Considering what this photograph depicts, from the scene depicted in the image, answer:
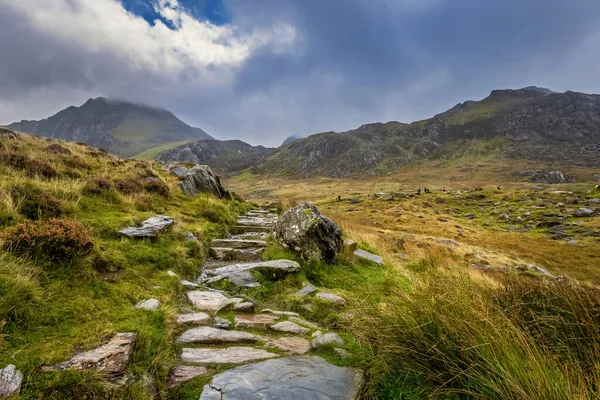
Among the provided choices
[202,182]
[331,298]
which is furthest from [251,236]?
[202,182]

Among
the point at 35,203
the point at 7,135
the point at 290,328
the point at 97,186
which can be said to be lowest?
the point at 290,328

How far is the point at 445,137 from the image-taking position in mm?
168000

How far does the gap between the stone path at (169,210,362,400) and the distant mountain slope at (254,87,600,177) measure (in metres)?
137

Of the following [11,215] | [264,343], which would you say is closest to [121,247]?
[11,215]

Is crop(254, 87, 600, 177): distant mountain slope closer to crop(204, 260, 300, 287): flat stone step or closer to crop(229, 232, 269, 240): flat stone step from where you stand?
crop(229, 232, 269, 240): flat stone step

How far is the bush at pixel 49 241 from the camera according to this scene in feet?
14.2

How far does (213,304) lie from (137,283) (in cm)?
135

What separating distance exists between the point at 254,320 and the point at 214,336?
2.87 ft

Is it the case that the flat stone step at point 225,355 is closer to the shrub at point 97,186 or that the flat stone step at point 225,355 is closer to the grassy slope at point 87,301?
the grassy slope at point 87,301

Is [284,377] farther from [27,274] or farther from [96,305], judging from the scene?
[27,274]

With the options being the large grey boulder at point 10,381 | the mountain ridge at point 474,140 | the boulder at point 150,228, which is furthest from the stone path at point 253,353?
the mountain ridge at point 474,140

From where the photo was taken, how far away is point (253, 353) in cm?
384

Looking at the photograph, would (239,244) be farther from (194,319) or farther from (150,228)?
(194,319)

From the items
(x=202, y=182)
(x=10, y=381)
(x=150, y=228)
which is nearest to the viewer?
(x=10, y=381)
